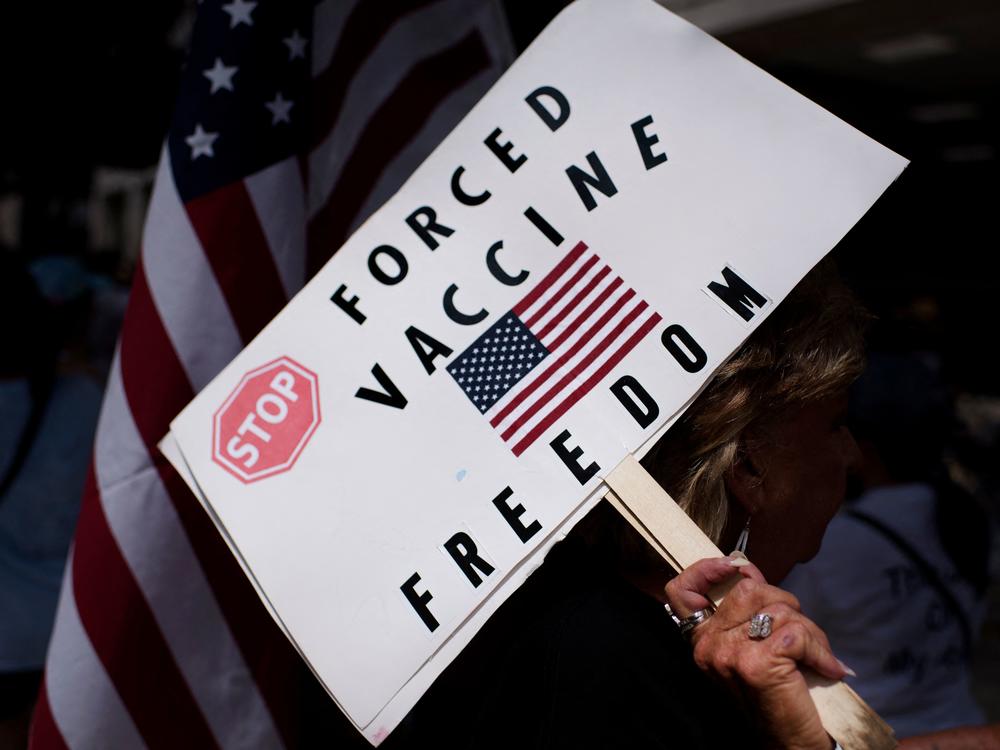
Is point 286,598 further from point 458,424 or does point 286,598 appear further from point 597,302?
point 597,302

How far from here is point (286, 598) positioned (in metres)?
1.59

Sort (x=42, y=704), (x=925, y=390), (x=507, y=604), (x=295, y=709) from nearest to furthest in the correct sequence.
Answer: (x=42, y=704), (x=295, y=709), (x=507, y=604), (x=925, y=390)

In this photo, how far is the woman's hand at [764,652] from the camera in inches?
49.1

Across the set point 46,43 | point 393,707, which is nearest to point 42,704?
point 393,707

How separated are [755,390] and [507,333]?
0.41 meters

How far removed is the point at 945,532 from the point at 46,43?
5382 millimetres

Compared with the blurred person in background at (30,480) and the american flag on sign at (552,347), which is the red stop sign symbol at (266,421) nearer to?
the american flag on sign at (552,347)

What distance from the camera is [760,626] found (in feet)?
4.19

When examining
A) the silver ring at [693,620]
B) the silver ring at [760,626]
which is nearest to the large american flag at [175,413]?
the silver ring at [693,620]

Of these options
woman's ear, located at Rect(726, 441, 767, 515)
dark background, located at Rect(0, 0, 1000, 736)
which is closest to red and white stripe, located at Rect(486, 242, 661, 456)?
woman's ear, located at Rect(726, 441, 767, 515)

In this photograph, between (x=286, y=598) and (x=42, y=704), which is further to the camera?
(x=42, y=704)

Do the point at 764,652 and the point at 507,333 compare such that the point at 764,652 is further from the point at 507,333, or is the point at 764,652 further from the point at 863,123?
the point at 863,123

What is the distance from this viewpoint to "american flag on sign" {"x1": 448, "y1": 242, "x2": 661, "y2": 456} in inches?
60.0

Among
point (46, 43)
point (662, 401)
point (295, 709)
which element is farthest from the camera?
point (46, 43)
